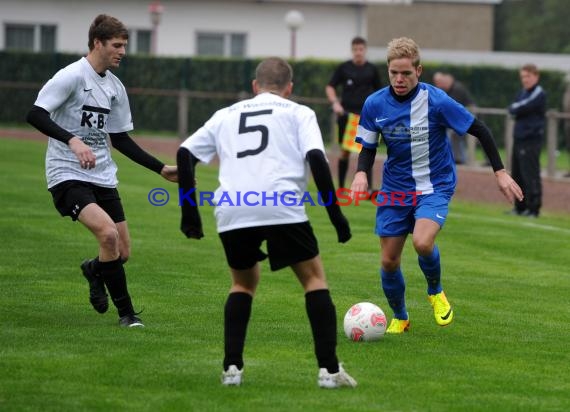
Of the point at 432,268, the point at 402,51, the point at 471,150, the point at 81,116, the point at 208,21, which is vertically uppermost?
the point at 208,21

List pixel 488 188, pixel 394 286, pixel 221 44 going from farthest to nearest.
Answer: pixel 221 44, pixel 488 188, pixel 394 286

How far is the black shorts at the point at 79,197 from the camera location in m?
8.20

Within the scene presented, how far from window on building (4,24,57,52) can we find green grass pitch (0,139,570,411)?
85.3 feet

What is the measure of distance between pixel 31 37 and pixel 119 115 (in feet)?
106

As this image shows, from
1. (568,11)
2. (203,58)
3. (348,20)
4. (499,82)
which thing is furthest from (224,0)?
(568,11)

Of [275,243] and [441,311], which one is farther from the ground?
[275,243]

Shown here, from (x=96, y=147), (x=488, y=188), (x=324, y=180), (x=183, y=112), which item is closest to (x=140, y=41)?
(x=183, y=112)

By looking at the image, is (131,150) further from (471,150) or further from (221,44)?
(221,44)

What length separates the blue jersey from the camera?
8.30 meters

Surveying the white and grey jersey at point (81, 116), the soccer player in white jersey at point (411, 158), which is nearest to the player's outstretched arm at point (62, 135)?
the white and grey jersey at point (81, 116)

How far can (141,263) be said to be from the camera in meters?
11.6

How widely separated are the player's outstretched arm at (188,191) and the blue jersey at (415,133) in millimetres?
2055

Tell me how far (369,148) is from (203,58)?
26.1 meters

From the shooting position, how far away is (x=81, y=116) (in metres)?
8.29
